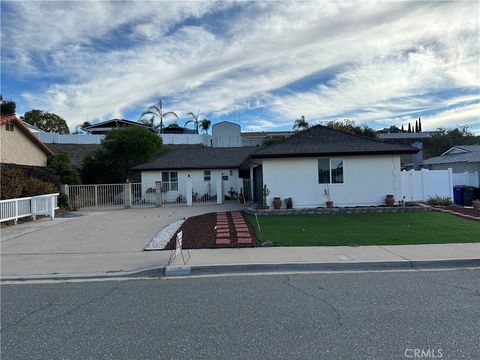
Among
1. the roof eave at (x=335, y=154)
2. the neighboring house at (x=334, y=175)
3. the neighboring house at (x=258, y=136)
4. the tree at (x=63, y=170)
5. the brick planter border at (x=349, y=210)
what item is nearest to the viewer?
the brick planter border at (x=349, y=210)

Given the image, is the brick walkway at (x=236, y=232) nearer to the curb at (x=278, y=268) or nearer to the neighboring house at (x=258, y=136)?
the curb at (x=278, y=268)

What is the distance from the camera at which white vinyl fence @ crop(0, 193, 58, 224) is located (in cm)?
1395

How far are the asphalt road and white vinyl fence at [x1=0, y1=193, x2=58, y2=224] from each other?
30.7ft

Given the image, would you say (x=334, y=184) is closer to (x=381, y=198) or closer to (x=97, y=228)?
Answer: (x=381, y=198)

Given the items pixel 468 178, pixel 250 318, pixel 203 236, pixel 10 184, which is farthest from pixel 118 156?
pixel 250 318

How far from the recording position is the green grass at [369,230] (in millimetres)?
9336

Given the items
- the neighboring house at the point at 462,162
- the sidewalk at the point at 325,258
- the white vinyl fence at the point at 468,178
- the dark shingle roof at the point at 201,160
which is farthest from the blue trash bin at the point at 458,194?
the dark shingle roof at the point at 201,160

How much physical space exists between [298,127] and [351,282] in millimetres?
38315

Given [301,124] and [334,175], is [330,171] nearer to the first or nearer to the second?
[334,175]

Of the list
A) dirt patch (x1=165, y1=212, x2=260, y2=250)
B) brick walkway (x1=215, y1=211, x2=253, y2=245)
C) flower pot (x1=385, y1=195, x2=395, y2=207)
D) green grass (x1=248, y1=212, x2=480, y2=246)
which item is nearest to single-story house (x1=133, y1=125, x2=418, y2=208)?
flower pot (x1=385, y1=195, x2=395, y2=207)

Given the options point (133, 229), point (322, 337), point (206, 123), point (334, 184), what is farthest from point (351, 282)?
point (206, 123)

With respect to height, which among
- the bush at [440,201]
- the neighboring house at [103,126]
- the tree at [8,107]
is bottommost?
the bush at [440,201]

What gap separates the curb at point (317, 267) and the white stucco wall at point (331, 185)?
10234mm

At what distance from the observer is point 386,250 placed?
822 cm
